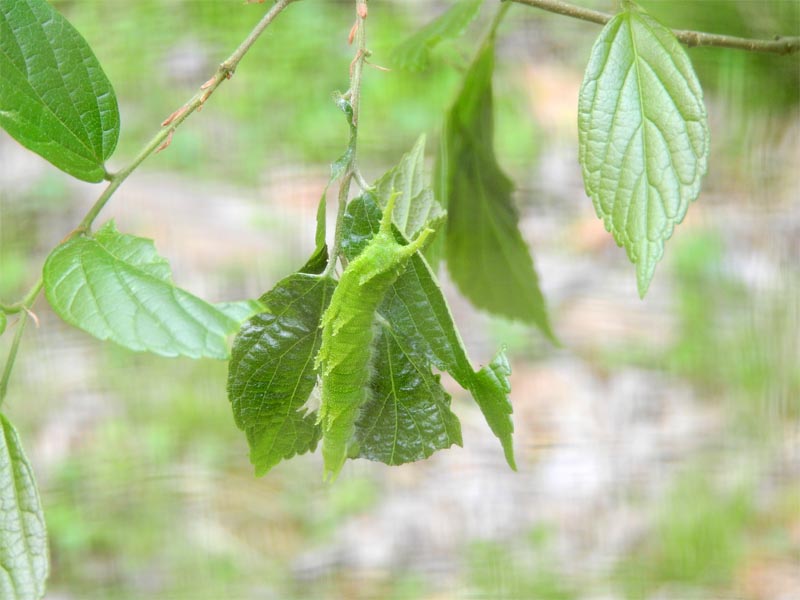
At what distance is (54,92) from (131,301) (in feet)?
0.31

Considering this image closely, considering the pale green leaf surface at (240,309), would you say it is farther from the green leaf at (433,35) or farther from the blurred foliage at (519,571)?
the blurred foliage at (519,571)

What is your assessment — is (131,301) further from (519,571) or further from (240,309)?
(519,571)

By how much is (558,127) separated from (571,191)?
102mm

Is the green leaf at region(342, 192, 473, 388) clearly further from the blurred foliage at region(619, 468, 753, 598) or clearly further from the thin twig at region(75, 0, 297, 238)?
the blurred foliage at region(619, 468, 753, 598)

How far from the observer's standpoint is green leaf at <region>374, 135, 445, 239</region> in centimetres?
37

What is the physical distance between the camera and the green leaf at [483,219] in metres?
0.53

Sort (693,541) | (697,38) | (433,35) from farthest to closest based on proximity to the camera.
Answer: (693,541) < (433,35) < (697,38)

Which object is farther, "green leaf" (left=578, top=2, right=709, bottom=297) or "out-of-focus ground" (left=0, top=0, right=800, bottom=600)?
"out-of-focus ground" (left=0, top=0, right=800, bottom=600)

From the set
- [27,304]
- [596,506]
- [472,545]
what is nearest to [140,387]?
[472,545]

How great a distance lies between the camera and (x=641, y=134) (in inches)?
14.3

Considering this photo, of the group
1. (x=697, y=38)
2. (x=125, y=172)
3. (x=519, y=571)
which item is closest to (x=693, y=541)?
(x=519, y=571)

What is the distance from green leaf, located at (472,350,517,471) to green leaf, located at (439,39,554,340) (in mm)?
219

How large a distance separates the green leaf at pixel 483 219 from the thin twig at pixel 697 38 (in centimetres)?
12

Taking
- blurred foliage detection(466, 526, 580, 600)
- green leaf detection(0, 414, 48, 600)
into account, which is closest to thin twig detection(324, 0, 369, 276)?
green leaf detection(0, 414, 48, 600)
